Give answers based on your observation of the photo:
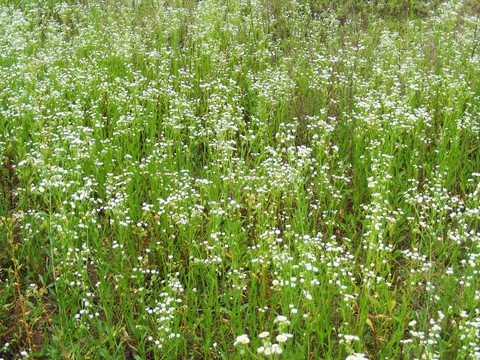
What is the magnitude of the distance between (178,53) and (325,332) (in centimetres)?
502

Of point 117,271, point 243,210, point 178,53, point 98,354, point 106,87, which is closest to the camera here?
point 98,354

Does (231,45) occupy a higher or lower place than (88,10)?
lower

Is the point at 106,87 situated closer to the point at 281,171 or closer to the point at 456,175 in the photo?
the point at 281,171

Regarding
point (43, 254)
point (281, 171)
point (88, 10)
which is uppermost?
point (88, 10)

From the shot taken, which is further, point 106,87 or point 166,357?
point 106,87

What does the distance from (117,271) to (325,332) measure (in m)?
1.57

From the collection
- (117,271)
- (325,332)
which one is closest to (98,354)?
(117,271)

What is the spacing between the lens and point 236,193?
393 cm

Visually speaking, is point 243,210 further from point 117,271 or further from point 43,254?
point 43,254

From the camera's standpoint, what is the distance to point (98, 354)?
2.88 meters

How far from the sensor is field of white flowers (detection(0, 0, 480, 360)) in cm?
301

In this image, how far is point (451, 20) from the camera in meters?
8.16

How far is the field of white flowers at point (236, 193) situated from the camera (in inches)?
118

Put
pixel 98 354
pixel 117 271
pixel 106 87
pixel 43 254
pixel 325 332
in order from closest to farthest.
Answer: pixel 98 354 → pixel 325 332 → pixel 117 271 → pixel 43 254 → pixel 106 87
